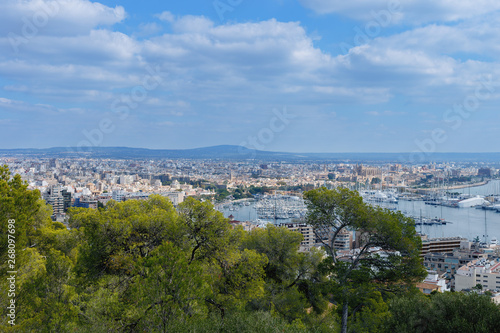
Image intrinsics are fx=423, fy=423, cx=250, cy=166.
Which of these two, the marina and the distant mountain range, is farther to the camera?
the distant mountain range

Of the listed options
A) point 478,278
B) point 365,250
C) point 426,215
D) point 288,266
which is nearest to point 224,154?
point 426,215

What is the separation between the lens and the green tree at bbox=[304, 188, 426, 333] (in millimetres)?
5645

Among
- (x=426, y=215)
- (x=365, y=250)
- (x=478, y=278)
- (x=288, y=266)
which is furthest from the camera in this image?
(x=426, y=215)

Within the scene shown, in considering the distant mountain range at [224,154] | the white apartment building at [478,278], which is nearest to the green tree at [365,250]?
the white apartment building at [478,278]

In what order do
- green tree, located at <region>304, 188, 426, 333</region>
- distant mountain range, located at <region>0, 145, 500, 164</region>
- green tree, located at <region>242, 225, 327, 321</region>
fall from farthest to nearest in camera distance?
1. distant mountain range, located at <region>0, 145, 500, 164</region>
2. green tree, located at <region>242, 225, 327, 321</region>
3. green tree, located at <region>304, 188, 426, 333</region>

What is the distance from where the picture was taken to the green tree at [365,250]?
5.64 metres

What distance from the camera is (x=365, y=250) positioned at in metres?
6.07

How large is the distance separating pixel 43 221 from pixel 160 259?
500 centimetres

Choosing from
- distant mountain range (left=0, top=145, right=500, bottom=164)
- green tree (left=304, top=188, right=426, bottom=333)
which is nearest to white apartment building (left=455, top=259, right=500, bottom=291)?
green tree (left=304, top=188, right=426, bottom=333)

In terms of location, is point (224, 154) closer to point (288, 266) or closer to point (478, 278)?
point (478, 278)

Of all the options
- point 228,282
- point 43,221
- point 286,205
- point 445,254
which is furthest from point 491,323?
point 286,205

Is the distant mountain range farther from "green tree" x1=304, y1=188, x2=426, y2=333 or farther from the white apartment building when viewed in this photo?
"green tree" x1=304, y1=188, x2=426, y2=333

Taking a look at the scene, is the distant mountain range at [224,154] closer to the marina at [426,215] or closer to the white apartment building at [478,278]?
the marina at [426,215]

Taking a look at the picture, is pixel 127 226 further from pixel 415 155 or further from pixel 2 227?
pixel 415 155
